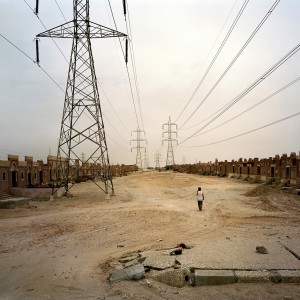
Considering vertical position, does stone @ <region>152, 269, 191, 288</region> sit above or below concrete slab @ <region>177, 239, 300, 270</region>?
below

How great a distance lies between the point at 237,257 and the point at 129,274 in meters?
2.90

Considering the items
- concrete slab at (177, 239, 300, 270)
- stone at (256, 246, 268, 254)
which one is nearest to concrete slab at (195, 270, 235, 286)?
concrete slab at (177, 239, 300, 270)

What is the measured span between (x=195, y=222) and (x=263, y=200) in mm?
9345

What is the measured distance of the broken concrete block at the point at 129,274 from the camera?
28.2 feet

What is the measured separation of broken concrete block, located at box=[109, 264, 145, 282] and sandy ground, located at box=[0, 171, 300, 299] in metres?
0.20

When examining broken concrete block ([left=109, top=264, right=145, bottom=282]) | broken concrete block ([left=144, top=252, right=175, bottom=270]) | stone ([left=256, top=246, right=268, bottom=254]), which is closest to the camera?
broken concrete block ([left=109, top=264, right=145, bottom=282])

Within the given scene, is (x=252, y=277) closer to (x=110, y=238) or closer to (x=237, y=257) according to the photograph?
(x=237, y=257)

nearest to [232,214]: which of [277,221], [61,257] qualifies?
[277,221]

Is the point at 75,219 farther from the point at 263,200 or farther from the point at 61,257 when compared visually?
the point at 263,200

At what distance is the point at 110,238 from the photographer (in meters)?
13.3

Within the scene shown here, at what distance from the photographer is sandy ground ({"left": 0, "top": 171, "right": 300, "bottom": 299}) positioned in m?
Result: 7.84

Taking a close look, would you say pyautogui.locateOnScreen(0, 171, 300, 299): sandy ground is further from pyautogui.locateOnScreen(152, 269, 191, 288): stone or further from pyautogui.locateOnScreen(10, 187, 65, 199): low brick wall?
pyautogui.locateOnScreen(10, 187, 65, 199): low brick wall

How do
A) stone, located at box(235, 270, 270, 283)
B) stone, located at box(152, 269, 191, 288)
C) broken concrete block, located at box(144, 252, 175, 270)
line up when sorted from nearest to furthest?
stone, located at box(235, 270, 270, 283), stone, located at box(152, 269, 191, 288), broken concrete block, located at box(144, 252, 175, 270)

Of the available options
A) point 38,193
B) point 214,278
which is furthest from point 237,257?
point 38,193
